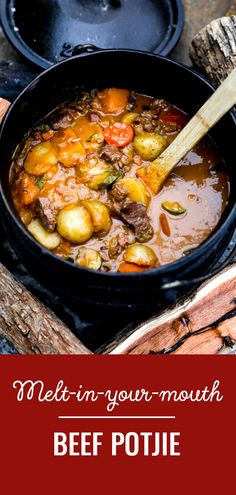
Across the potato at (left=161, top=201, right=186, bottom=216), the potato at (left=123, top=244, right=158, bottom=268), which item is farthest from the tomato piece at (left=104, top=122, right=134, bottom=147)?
the potato at (left=123, top=244, right=158, bottom=268)

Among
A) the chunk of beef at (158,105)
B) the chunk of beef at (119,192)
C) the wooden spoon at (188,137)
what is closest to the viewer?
the wooden spoon at (188,137)

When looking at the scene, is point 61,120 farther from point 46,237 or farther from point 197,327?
point 197,327

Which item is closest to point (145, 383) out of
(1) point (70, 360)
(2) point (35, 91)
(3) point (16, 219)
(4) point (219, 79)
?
(1) point (70, 360)

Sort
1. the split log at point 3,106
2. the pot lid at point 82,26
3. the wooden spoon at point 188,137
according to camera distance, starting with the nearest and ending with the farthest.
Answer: the wooden spoon at point 188,137, the split log at point 3,106, the pot lid at point 82,26

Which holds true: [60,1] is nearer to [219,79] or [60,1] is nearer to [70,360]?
[219,79]

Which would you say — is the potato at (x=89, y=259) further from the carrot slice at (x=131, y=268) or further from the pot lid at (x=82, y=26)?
the pot lid at (x=82, y=26)

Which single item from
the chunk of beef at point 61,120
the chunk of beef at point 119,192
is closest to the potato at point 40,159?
the chunk of beef at point 61,120
